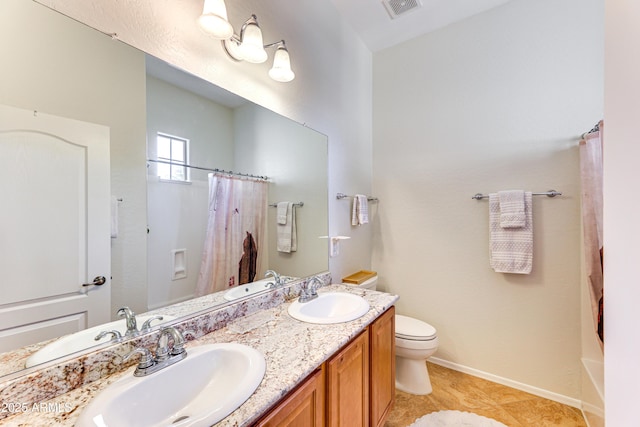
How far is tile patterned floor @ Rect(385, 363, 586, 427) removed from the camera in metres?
1.66

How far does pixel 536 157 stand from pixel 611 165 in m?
1.48

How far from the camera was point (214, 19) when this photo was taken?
1082 millimetres

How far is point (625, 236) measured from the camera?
2.05 feet

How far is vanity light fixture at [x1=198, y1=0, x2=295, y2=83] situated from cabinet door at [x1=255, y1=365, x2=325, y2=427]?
4.78ft

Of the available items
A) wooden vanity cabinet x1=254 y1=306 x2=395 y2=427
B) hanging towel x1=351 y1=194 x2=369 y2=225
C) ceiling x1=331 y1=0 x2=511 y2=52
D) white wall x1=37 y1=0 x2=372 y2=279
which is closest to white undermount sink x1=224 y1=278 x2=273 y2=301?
wooden vanity cabinet x1=254 y1=306 x2=395 y2=427

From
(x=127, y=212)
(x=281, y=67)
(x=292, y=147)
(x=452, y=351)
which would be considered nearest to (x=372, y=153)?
(x=292, y=147)

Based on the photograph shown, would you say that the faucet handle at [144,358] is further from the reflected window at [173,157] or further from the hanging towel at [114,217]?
the reflected window at [173,157]

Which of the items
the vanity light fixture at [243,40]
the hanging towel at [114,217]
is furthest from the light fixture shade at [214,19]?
the hanging towel at [114,217]

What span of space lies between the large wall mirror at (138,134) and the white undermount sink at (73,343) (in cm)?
2

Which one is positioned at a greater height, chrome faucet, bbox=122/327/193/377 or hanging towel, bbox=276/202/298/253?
hanging towel, bbox=276/202/298/253

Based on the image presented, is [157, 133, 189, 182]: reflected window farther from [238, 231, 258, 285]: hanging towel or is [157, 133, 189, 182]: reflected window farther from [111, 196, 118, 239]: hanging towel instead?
Result: [238, 231, 258, 285]: hanging towel

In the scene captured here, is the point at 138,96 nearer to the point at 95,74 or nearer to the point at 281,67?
the point at 95,74

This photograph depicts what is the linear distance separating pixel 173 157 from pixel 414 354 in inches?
79.5

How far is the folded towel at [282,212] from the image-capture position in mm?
1637
